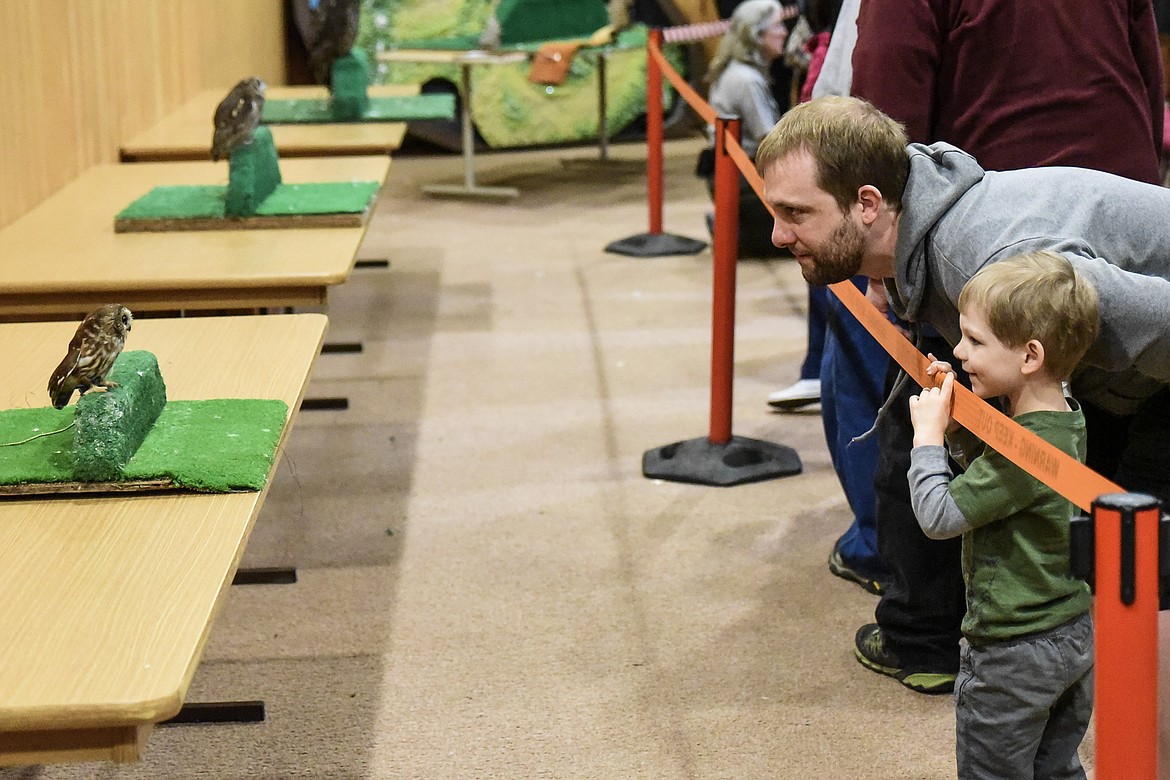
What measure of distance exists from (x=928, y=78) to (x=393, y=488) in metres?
2.01

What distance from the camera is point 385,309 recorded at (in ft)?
19.1

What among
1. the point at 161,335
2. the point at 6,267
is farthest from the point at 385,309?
the point at 161,335

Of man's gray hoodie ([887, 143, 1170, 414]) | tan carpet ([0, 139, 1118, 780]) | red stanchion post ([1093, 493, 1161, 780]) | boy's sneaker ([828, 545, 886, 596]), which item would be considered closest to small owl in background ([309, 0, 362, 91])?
tan carpet ([0, 139, 1118, 780])

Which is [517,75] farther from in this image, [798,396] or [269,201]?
[269,201]

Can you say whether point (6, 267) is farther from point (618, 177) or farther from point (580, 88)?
point (580, 88)

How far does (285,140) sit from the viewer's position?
4707mm

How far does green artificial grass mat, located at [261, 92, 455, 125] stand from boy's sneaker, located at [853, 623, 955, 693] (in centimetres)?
284

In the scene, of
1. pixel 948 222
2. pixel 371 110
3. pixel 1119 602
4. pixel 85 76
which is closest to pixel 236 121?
pixel 85 76

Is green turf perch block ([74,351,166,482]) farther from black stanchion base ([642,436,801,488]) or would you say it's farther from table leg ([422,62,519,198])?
table leg ([422,62,519,198])

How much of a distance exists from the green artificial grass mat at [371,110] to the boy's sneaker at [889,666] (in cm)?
284

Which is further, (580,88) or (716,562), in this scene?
(580,88)

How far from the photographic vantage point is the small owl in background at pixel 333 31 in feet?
16.6

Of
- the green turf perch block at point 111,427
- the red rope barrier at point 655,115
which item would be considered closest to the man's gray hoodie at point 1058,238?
the green turf perch block at point 111,427

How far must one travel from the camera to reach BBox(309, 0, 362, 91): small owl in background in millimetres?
5055
